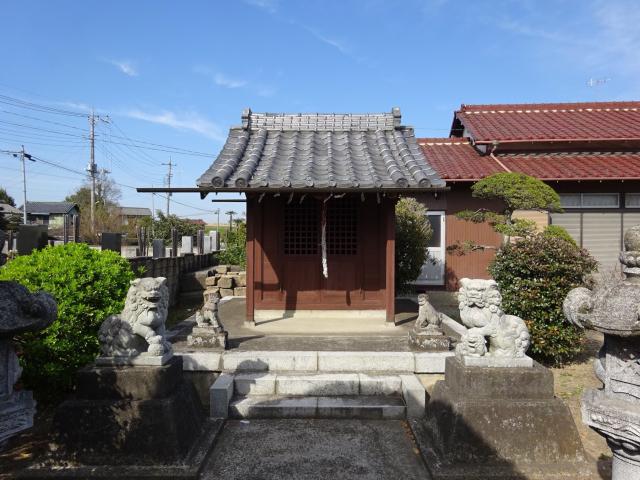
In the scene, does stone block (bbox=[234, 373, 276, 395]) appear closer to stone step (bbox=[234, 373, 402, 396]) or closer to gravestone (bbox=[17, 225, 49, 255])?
stone step (bbox=[234, 373, 402, 396])

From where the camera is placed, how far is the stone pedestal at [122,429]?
413cm

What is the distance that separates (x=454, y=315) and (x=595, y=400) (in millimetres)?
7969

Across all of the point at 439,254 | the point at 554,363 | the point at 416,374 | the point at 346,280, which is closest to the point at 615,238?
the point at 439,254

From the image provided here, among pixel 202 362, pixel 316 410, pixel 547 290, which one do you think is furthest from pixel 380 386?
pixel 547 290

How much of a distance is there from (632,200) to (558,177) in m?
2.96

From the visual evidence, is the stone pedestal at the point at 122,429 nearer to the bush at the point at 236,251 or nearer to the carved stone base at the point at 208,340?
the carved stone base at the point at 208,340

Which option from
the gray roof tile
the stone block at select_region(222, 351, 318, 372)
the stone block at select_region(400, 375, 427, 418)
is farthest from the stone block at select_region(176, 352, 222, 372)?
the gray roof tile

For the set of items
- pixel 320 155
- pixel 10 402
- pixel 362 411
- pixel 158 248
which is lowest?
pixel 362 411

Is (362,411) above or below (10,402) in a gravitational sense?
below

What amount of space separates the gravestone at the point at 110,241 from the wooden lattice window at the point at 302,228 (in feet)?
12.2

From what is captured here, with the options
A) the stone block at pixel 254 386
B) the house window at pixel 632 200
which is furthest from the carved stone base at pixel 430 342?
the house window at pixel 632 200

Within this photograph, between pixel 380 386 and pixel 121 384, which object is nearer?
pixel 121 384

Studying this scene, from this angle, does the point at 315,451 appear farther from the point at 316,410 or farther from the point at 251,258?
the point at 251,258

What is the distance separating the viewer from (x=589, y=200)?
1316 cm
